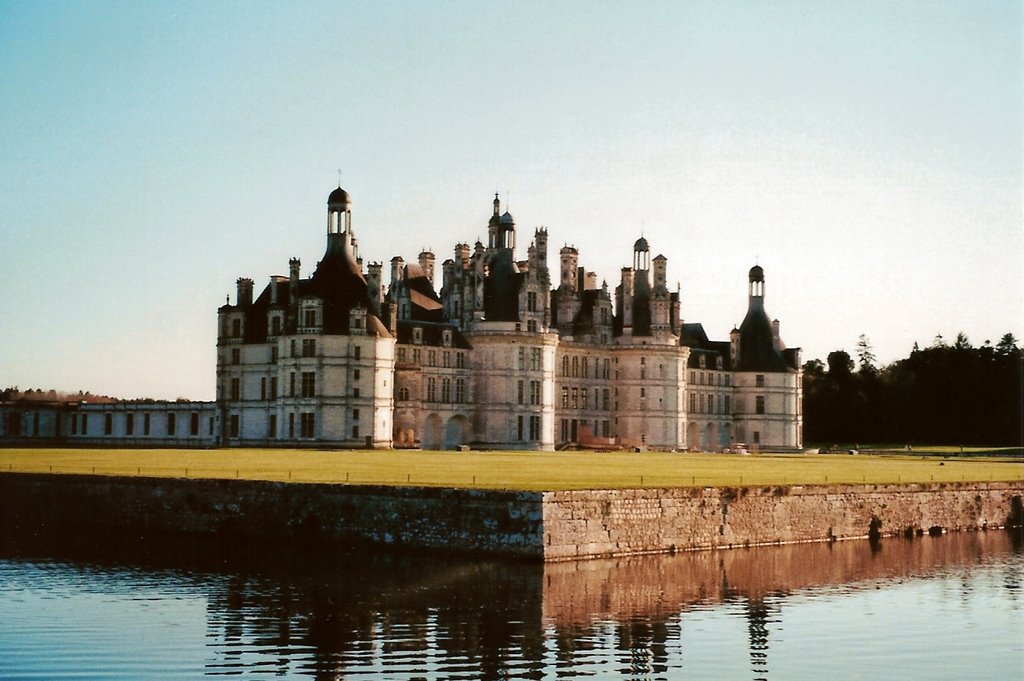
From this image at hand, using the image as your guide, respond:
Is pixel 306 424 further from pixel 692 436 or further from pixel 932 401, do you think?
pixel 932 401

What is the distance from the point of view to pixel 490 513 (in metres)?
30.0

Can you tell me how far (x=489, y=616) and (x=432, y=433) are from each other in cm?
5793

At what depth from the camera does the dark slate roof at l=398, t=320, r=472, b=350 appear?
7944cm

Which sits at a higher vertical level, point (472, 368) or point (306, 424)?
point (472, 368)

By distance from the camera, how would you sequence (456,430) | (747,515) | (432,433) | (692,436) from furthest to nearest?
(692,436) < (456,430) < (432,433) < (747,515)

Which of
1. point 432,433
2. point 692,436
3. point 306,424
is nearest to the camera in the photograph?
point 306,424

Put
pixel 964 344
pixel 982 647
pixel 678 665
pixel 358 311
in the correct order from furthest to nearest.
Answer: pixel 964 344 < pixel 358 311 < pixel 982 647 < pixel 678 665

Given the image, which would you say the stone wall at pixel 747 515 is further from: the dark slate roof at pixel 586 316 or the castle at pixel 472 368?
the dark slate roof at pixel 586 316

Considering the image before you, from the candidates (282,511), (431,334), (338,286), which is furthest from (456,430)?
(282,511)

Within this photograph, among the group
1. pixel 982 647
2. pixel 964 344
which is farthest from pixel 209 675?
pixel 964 344

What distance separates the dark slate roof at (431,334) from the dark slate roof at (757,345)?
1062 inches

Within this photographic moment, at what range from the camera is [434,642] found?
847 inches

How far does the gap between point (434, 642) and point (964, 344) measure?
112 meters

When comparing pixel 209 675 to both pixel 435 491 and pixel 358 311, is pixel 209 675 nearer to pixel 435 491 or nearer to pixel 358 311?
pixel 435 491
